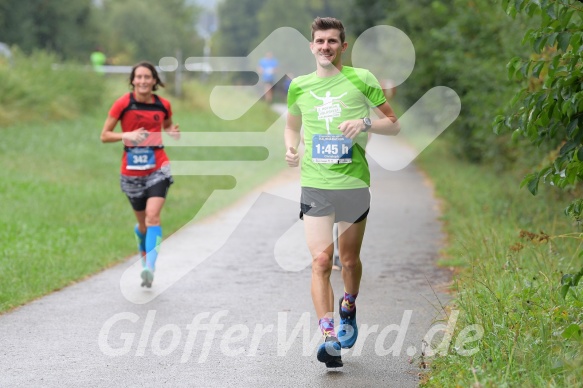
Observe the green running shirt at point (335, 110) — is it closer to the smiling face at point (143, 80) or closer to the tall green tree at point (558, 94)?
the tall green tree at point (558, 94)

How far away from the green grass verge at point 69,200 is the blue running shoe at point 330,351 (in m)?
3.03

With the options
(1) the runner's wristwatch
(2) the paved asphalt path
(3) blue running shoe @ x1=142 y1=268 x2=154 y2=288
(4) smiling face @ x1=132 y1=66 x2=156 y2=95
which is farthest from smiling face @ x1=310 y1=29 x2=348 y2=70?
(3) blue running shoe @ x1=142 y1=268 x2=154 y2=288

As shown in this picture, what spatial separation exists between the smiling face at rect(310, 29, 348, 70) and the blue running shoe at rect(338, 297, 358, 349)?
1618 millimetres

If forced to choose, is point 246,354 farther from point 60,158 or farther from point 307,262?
point 60,158

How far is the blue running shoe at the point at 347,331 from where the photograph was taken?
6.63 m

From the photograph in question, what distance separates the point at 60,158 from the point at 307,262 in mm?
10387

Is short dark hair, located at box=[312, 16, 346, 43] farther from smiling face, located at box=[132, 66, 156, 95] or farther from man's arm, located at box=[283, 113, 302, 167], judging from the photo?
smiling face, located at box=[132, 66, 156, 95]

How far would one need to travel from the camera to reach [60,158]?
19953 millimetres

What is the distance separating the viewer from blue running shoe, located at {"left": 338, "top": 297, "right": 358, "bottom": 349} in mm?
6633

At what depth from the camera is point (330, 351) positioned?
606 centimetres

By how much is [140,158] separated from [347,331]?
3.26 meters

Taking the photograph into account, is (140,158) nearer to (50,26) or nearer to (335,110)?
(335,110)

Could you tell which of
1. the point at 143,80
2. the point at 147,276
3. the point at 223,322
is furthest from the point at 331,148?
the point at 143,80

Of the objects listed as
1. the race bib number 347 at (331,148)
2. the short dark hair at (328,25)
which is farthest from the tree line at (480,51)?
the short dark hair at (328,25)
